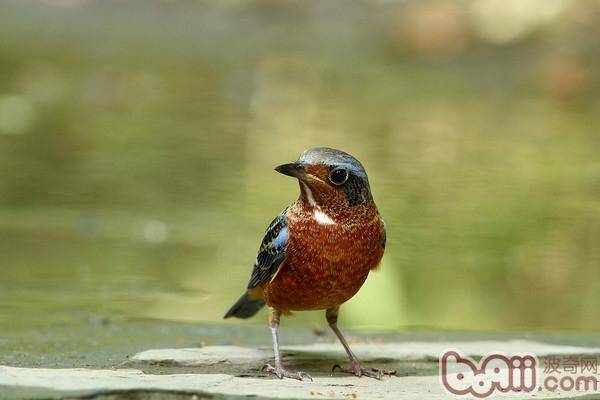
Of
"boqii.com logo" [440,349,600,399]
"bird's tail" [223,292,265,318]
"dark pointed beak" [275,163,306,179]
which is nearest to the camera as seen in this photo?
"boqii.com logo" [440,349,600,399]

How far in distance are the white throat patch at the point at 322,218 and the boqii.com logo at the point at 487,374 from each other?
2.44 feet

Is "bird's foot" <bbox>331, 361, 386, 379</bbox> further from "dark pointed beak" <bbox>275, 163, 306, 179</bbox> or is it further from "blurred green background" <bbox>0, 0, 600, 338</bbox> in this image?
"blurred green background" <bbox>0, 0, 600, 338</bbox>

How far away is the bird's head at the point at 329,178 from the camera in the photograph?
452cm

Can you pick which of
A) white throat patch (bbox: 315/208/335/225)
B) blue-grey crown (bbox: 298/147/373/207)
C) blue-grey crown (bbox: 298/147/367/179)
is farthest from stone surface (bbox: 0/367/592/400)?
blue-grey crown (bbox: 298/147/367/179)

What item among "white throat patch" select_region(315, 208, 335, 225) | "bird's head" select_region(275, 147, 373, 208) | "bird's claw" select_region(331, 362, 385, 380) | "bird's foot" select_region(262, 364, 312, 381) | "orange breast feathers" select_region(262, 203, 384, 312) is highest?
"bird's head" select_region(275, 147, 373, 208)

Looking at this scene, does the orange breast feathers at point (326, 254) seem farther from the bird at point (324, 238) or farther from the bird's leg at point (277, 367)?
the bird's leg at point (277, 367)

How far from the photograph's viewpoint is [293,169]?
4465 millimetres

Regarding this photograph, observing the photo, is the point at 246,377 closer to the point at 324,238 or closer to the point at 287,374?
the point at 287,374

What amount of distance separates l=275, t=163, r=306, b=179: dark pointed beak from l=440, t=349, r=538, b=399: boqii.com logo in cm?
95

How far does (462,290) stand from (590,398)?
305 centimetres

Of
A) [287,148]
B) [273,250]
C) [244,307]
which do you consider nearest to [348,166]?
[273,250]

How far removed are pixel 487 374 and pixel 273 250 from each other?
0.96m

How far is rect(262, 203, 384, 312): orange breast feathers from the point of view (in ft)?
14.9

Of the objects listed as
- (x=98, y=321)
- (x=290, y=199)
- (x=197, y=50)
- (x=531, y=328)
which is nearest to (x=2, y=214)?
(x=290, y=199)
